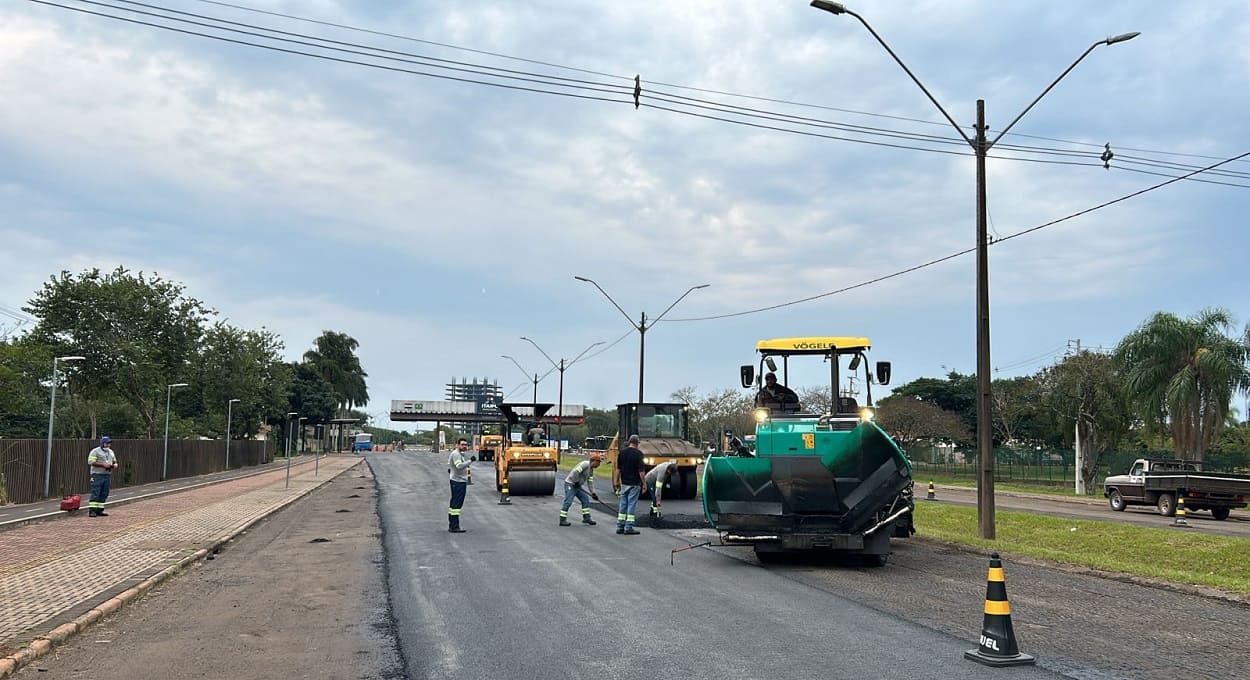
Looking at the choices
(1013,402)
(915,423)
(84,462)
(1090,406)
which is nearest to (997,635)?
(84,462)

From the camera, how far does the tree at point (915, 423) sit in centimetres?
6222

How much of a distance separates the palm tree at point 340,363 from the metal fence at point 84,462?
177 ft

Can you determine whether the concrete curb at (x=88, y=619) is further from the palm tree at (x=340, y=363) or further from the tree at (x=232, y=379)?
the palm tree at (x=340, y=363)

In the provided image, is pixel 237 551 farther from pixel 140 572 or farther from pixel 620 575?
pixel 620 575

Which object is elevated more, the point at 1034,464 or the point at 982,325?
the point at 982,325

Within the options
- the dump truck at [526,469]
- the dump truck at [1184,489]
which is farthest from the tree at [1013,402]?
the dump truck at [526,469]

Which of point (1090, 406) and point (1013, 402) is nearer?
point (1090, 406)

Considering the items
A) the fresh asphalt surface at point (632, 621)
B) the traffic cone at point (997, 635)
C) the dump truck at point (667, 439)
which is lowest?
the fresh asphalt surface at point (632, 621)

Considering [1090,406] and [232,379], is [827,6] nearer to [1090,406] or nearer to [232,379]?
[1090,406]

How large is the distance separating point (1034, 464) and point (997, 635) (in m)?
48.6

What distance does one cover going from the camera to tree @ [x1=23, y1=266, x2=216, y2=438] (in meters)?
40.3

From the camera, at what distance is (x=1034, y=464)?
2026 inches

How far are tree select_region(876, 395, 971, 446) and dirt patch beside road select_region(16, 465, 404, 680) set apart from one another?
5248 centimetres

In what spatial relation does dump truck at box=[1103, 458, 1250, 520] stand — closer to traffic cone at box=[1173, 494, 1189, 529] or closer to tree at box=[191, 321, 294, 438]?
traffic cone at box=[1173, 494, 1189, 529]
